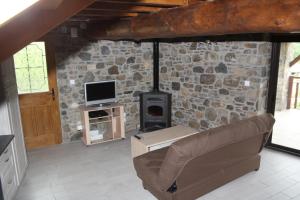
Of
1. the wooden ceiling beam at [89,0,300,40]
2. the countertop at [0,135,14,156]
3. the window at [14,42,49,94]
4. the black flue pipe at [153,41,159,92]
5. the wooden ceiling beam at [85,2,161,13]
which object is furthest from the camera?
the black flue pipe at [153,41,159,92]

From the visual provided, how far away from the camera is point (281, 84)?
5.14 m

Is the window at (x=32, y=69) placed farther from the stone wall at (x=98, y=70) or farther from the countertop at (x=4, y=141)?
the countertop at (x=4, y=141)

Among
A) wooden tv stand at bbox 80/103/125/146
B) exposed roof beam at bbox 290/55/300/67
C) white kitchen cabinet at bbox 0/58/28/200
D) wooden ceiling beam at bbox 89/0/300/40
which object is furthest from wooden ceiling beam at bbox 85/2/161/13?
exposed roof beam at bbox 290/55/300/67

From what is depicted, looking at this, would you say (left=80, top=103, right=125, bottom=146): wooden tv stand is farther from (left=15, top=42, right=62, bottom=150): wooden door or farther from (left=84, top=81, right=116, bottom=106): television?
(left=15, top=42, right=62, bottom=150): wooden door

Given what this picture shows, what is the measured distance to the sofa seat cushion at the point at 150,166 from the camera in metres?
3.21

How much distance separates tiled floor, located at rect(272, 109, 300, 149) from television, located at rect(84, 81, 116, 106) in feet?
10.9

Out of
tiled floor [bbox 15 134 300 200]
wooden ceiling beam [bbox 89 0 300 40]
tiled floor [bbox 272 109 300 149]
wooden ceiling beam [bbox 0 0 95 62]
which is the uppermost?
wooden ceiling beam [bbox 89 0 300 40]

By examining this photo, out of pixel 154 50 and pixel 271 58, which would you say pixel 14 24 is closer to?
pixel 271 58

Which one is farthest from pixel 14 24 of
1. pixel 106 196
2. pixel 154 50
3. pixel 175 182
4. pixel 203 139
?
pixel 154 50

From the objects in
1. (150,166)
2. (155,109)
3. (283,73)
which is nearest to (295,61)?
(283,73)

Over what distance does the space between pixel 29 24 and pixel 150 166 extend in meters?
2.50

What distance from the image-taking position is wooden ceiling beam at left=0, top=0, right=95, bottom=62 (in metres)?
1.11

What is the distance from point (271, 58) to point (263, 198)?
234 centimetres

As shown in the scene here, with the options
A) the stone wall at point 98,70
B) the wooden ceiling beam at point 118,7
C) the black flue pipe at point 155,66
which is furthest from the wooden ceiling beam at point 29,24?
the black flue pipe at point 155,66
